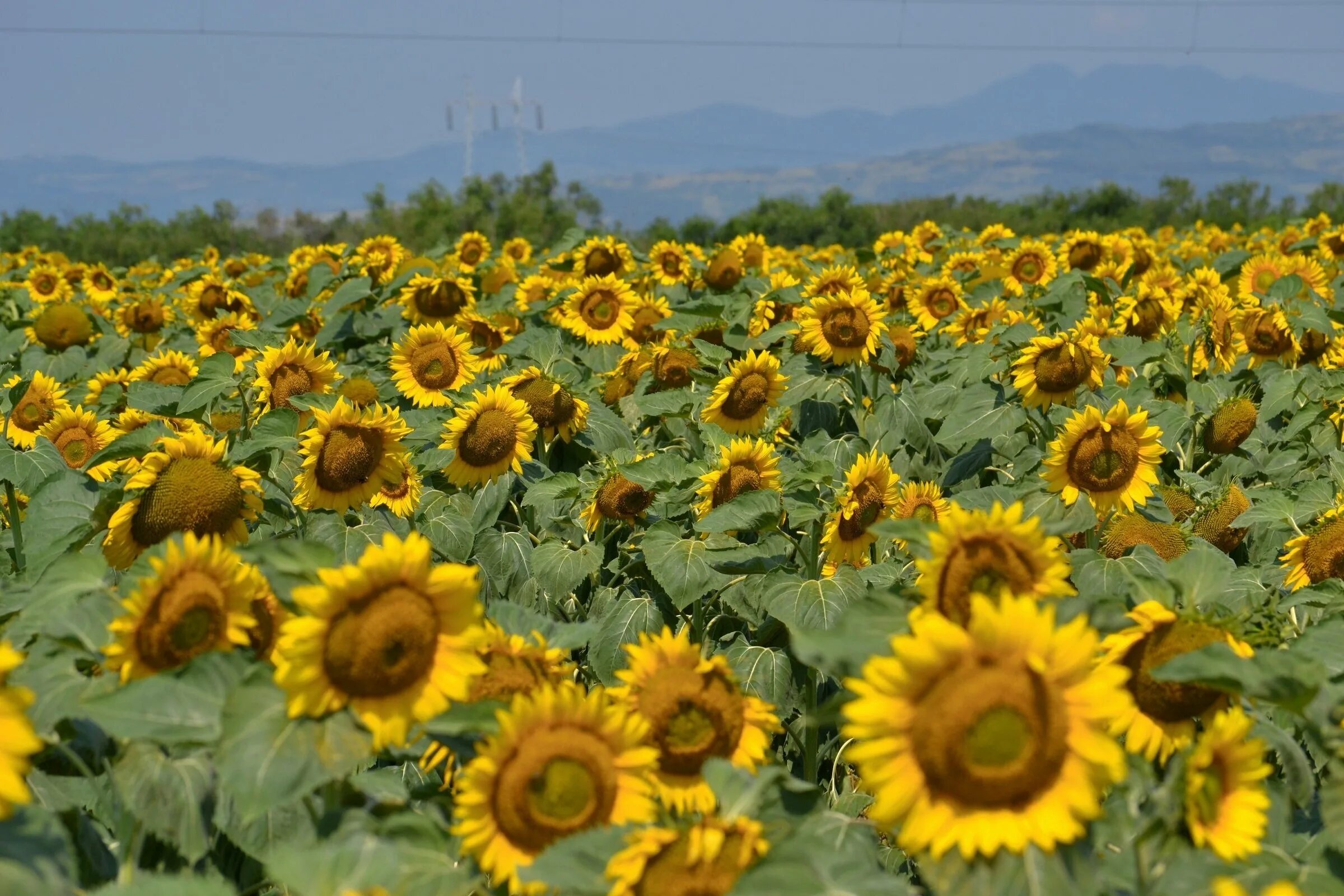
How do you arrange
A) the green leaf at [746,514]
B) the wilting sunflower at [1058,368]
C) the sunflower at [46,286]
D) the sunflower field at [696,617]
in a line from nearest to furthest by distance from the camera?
the sunflower field at [696,617] < the green leaf at [746,514] < the wilting sunflower at [1058,368] < the sunflower at [46,286]

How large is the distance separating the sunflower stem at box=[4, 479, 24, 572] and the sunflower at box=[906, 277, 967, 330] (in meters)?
6.16

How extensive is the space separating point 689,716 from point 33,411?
4708 mm

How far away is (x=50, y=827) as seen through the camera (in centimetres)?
161

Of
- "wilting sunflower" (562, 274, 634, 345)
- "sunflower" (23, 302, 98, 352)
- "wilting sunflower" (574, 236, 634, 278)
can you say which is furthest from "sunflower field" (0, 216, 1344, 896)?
"sunflower" (23, 302, 98, 352)

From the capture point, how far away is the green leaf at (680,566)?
364cm

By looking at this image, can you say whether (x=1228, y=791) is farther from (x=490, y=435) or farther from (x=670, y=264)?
(x=670, y=264)

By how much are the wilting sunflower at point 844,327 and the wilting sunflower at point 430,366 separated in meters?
1.81

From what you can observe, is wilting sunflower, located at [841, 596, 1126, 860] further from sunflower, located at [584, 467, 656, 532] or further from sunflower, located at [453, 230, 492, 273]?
sunflower, located at [453, 230, 492, 273]

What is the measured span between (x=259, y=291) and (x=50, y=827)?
9.32 m

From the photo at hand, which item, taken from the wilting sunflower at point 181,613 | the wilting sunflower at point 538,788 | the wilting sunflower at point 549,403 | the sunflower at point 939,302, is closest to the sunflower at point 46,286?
the wilting sunflower at point 549,403

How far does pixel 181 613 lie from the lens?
1914 millimetres

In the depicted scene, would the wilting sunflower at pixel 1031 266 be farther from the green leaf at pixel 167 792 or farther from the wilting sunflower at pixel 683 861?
the green leaf at pixel 167 792

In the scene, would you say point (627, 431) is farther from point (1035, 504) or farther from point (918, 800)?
point (918, 800)

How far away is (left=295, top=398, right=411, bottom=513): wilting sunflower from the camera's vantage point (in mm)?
3547
